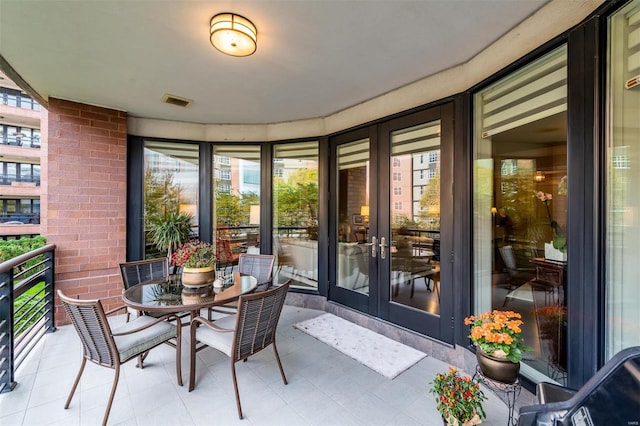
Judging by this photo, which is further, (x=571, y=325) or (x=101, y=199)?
(x=101, y=199)

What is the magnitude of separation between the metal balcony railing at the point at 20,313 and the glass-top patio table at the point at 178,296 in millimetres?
864

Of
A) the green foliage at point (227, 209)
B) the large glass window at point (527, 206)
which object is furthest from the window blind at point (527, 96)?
the green foliage at point (227, 209)

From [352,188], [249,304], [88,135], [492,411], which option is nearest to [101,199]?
[88,135]

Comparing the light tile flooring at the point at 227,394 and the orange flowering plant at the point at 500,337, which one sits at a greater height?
the orange flowering plant at the point at 500,337

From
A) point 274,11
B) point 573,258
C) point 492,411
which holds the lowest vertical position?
point 492,411

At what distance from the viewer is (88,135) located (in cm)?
356

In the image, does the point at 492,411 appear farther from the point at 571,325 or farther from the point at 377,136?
the point at 377,136

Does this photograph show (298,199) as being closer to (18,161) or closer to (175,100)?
(175,100)

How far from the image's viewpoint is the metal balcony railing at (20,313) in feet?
7.06

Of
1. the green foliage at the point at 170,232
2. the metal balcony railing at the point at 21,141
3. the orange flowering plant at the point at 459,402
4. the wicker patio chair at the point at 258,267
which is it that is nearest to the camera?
the orange flowering plant at the point at 459,402

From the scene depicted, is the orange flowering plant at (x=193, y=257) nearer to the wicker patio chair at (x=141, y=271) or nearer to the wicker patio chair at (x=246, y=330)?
the wicker patio chair at (x=246, y=330)

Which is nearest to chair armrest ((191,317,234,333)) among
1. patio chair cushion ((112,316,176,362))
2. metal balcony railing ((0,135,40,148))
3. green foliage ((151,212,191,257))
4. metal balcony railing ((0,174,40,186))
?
patio chair cushion ((112,316,176,362))

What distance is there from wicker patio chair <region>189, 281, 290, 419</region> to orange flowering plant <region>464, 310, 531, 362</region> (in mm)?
1363

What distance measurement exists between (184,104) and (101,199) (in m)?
1.70
